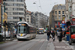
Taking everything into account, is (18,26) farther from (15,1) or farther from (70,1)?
(15,1)

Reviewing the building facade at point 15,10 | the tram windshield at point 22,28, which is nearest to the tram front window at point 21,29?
the tram windshield at point 22,28

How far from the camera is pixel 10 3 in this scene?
283 feet

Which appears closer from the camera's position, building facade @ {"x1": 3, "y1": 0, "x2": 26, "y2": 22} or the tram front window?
the tram front window

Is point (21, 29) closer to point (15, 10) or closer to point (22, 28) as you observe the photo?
point (22, 28)

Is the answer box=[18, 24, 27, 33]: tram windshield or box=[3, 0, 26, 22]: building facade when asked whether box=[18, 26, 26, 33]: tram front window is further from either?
box=[3, 0, 26, 22]: building facade

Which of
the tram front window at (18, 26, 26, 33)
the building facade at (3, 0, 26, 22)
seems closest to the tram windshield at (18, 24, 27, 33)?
the tram front window at (18, 26, 26, 33)

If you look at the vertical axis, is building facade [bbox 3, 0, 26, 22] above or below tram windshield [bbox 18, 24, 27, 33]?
above

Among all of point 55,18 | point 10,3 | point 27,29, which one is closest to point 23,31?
point 27,29

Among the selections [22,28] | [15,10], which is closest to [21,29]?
[22,28]

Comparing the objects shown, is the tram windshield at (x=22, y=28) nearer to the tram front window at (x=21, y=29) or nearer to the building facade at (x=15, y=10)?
the tram front window at (x=21, y=29)

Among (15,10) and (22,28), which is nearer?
(22,28)

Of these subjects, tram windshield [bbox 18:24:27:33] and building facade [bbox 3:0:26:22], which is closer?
tram windshield [bbox 18:24:27:33]

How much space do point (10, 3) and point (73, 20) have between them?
63322 millimetres

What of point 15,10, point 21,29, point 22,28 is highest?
point 15,10
